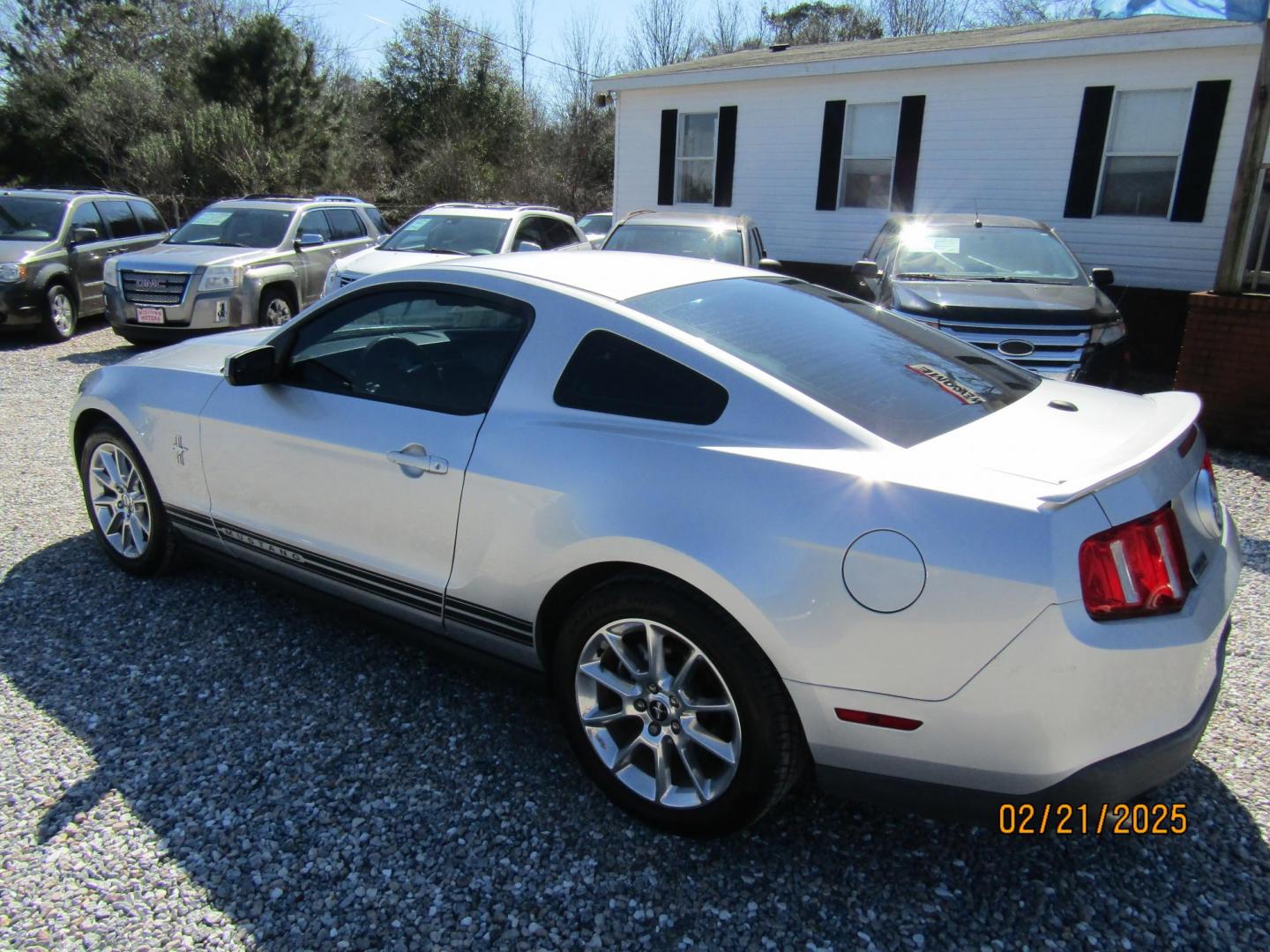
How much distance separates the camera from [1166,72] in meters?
10.4

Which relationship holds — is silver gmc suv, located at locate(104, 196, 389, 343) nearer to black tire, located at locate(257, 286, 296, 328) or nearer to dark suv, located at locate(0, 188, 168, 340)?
black tire, located at locate(257, 286, 296, 328)

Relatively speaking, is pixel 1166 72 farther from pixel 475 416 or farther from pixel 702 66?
pixel 475 416

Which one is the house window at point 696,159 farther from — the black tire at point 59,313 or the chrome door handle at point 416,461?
the chrome door handle at point 416,461

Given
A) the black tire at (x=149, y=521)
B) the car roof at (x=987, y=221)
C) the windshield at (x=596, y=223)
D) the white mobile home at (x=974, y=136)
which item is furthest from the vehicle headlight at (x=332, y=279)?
the windshield at (x=596, y=223)

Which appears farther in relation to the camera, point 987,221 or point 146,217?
point 146,217

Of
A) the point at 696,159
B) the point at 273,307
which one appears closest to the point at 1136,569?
the point at 273,307

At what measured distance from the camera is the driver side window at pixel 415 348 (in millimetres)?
2867

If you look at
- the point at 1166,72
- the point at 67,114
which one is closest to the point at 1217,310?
the point at 1166,72

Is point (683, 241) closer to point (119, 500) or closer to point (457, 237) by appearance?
point (457, 237)

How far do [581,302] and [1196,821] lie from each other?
2.43 metres

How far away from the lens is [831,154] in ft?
42.0

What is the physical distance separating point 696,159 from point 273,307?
7507 mm

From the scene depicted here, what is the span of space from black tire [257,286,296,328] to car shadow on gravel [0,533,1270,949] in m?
6.96

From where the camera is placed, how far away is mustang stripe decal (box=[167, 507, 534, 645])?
2.76 metres
